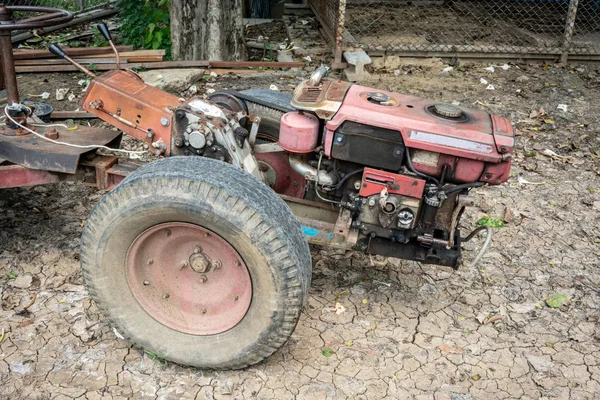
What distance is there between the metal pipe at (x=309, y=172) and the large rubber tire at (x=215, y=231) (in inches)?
20.3

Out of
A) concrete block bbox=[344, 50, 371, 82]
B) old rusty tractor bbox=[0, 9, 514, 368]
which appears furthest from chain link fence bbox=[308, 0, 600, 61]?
old rusty tractor bbox=[0, 9, 514, 368]

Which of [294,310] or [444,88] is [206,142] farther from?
[444,88]

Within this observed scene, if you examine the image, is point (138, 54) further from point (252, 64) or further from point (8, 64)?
point (8, 64)

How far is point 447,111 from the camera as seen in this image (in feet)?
11.1

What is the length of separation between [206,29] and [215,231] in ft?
16.9

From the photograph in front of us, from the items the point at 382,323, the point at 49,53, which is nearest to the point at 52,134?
the point at 382,323

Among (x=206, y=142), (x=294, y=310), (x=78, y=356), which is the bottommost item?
(x=78, y=356)

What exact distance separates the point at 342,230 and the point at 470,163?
2.48 ft

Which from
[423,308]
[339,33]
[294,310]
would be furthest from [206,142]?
[339,33]

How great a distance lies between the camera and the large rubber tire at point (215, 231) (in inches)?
110

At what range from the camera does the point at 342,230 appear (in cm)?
345

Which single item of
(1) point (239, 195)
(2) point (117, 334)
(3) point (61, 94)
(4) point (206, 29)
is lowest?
(2) point (117, 334)

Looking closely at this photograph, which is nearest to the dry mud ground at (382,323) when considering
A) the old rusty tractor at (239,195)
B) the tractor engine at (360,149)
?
the old rusty tractor at (239,195)

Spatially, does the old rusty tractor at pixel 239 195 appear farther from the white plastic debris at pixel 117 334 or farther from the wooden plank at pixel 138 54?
the wooden plank at pixel 138 54
